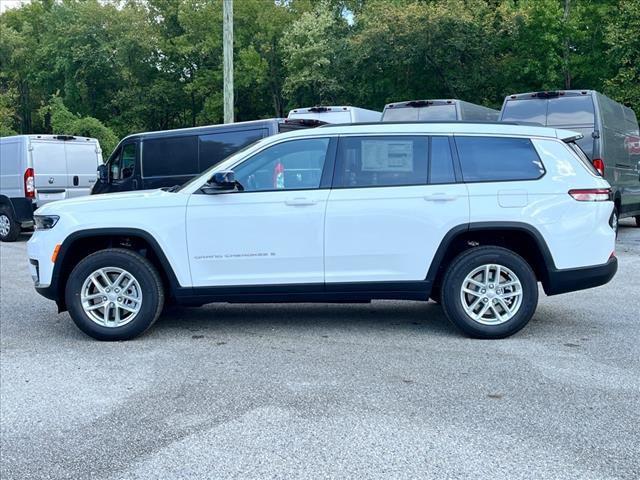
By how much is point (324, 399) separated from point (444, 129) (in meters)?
2.74

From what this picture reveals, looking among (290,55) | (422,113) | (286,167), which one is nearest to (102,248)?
(286,167)

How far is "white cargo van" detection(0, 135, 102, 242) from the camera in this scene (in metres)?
13.8

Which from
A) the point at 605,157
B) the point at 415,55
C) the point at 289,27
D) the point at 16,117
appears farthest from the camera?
the point at 16,117

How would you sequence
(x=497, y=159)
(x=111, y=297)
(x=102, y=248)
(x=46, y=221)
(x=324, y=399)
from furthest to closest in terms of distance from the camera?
1. (x=102, y=248)
2. (x=46, y=221)
3. (x=111, y=297)
4. (x=497, y=159)
5. (x=324, y=399)

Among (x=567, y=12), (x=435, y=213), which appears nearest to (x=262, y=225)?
(x=435, y=213)

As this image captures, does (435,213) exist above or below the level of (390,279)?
above

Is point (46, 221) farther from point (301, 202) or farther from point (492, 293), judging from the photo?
point (492, 293)

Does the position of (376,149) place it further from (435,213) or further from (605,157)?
(605,157)

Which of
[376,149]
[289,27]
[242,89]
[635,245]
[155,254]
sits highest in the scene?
[289,27]

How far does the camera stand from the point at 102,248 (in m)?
6.15

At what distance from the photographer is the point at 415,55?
81.1 feet

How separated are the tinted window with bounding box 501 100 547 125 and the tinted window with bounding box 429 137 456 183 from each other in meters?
6.25

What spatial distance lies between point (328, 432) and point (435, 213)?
244 centimetres

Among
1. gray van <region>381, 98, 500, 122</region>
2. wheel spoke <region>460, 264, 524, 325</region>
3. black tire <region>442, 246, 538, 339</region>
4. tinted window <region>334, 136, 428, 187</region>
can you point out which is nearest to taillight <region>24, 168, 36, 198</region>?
gray van <region>381, 98, 500, 122</region>
